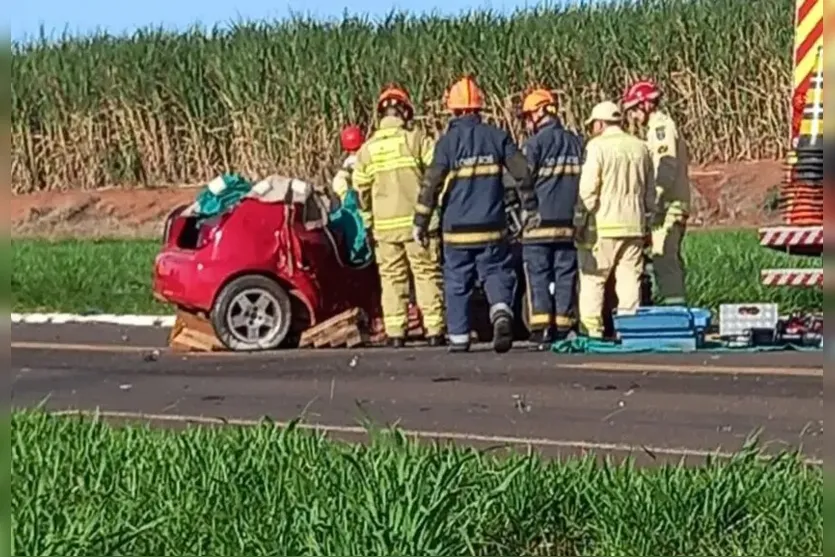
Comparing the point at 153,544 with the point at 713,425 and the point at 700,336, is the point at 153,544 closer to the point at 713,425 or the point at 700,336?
the point at 713,425

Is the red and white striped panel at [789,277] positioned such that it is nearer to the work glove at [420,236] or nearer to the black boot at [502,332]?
the black boot at [502,332]

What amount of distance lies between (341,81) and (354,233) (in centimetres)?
1608

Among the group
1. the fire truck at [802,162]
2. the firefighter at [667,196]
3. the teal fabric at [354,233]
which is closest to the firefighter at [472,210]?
the teal fabric at [354,233]

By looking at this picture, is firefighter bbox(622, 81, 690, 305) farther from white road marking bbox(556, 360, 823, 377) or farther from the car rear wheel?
the car rear wheel

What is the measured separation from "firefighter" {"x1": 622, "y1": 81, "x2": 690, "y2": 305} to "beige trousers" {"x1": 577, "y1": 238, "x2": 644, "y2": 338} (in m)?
0.50

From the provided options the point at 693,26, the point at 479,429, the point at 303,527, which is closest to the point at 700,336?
the point at 479,429

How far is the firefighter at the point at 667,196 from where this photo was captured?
1473cm

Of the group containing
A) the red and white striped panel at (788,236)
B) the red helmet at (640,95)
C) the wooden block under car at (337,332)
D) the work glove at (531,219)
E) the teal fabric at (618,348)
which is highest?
the red helmet at (640,95)

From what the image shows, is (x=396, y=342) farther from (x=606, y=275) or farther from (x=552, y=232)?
(x=606, y=275)

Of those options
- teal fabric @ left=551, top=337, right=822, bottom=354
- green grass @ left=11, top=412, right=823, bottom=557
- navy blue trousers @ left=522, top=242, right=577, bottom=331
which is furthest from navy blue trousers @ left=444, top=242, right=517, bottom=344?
green grass @ left=11, top=412, right=823, bottom=557

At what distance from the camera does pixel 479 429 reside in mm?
10078

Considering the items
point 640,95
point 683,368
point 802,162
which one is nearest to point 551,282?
point 640,95

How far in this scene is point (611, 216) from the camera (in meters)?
14.1

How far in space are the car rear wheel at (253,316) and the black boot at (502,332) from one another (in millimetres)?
1634
